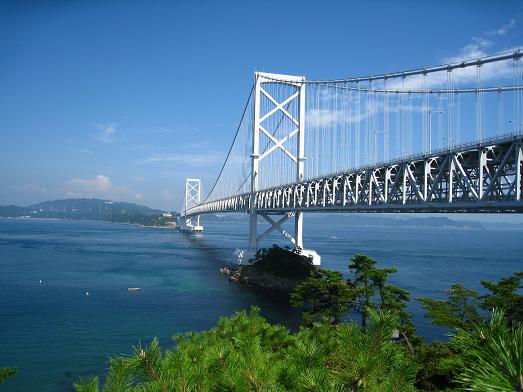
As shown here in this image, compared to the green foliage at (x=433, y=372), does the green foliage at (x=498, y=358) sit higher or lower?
higher

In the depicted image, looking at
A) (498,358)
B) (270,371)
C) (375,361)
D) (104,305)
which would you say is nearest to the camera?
(498,358)

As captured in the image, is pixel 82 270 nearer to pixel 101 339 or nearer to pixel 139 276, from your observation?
pixel 139 276

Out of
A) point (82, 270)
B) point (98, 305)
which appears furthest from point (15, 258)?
point (98, 305)

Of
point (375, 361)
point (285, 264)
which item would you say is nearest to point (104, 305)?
point (285, 264)

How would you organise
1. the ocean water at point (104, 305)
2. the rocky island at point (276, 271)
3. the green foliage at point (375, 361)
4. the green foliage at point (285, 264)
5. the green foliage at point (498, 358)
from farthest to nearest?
the green foliage at point (285, 264)
the rocky island at point (276, 271)
the ocean water at point (104, 305)
the green foliage at point (375, 361)
the green foliage at point (498, 358)

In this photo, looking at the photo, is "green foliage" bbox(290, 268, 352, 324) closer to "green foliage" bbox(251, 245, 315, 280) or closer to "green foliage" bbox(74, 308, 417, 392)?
"green foliage" bbox(74, 308, 417, 392)

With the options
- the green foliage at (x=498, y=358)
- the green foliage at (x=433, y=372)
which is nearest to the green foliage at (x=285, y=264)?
the green foliage at (x=433, y=372)

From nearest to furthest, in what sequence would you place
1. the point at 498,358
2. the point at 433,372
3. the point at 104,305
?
the point at 498,358 < the point at 433,372 < the point at 104,305

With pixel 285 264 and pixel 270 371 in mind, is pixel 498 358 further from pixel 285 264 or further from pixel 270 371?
pixel 285 264

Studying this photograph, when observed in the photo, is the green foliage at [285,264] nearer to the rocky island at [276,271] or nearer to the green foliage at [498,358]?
the rocky island at [276,271]

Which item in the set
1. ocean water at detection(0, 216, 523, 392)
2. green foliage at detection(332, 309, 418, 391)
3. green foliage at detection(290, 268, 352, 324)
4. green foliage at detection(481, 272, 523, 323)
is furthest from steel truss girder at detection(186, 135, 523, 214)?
green foliage at detection(332, 309, 418, 391)

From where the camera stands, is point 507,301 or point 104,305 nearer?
point 507,301
